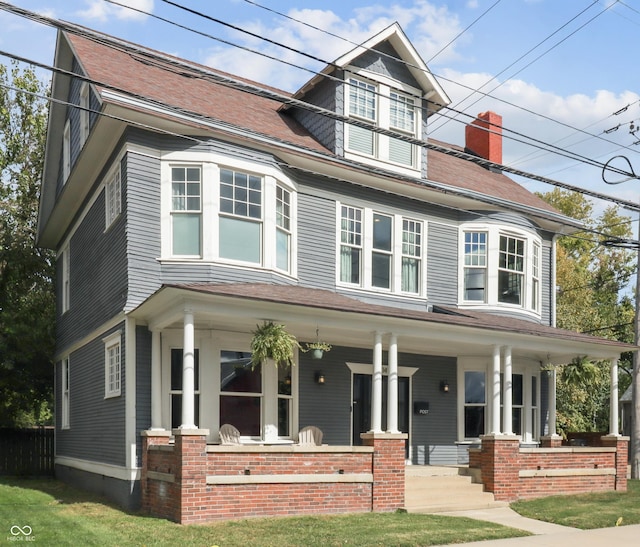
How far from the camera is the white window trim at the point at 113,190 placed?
14.4 m

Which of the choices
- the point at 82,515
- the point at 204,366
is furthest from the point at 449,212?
the point at 82,515

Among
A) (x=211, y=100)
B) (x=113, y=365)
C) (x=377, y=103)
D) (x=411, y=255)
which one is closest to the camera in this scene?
(x=113, y=365)

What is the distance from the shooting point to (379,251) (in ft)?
56.3

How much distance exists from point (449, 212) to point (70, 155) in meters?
9.30

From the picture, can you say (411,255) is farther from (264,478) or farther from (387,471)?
(264,478)

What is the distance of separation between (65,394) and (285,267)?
7966 millimetres

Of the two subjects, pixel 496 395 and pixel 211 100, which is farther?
pixel 211 100

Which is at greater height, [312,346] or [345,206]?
[345,206]

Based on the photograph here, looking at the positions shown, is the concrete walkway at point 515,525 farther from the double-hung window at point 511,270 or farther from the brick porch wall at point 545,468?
the double-hung window at point 511,270

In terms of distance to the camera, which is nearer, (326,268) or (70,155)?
(326,268)

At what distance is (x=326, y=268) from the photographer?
1628cm

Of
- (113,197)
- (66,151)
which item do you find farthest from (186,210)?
(66,151)

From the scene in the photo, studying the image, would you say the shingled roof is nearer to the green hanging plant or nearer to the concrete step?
the green hanging plant

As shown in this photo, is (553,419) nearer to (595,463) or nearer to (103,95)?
(595,463)
